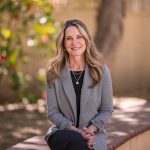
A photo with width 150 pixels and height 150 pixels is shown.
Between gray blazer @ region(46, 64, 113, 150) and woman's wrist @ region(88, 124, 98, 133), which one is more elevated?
gray blazer @ region(46, 64, 113, 150)

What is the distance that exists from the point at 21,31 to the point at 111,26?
1539 millimetres

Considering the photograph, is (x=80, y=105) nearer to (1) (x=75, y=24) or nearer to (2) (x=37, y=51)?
(1) (x=75, y=24)

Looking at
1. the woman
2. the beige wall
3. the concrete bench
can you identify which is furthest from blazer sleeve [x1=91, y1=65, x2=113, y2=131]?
the beige wall

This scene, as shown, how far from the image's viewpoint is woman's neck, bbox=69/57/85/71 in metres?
4.77

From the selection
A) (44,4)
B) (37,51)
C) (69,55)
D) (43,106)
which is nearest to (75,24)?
(69,55)

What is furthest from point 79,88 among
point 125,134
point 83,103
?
point 125,134

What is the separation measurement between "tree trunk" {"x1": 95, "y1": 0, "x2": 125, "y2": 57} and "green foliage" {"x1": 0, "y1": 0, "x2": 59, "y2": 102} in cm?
82

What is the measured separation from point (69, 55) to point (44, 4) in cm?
461

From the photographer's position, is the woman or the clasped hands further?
the woman

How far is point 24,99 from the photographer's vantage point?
10.0 m

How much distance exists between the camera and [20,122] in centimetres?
906

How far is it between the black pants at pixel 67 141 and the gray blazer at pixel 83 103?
17cm

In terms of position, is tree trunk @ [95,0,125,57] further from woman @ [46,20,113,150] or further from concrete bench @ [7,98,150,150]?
woman @ [46,20,113,150]

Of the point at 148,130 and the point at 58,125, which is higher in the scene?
the point at 58,125
